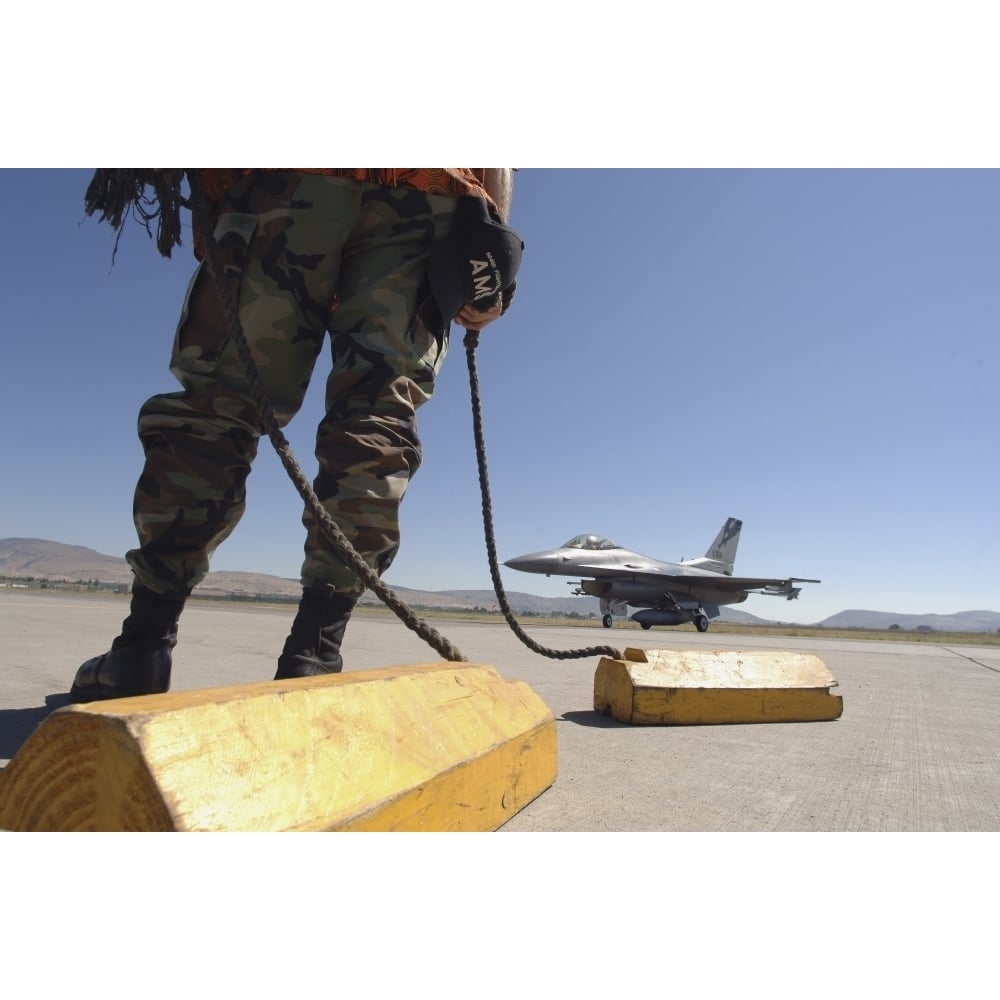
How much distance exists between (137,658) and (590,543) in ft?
60.8

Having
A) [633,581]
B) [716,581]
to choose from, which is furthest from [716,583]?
[633,581]

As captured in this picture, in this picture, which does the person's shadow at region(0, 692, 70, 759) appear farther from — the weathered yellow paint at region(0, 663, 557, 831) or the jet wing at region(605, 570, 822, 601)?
the jet wing at region(605, 570, 822, 601)

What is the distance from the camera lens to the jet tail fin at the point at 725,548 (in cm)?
2773

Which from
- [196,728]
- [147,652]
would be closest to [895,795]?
[196,728]

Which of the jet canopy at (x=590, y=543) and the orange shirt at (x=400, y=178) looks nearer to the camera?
the orange shirt at (x=400, y=178)

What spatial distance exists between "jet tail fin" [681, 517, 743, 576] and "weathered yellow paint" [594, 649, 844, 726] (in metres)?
26.8

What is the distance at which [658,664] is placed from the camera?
1.82 meters

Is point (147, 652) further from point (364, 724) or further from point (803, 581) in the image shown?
point (803, 581)

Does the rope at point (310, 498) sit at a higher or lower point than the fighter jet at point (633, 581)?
higher

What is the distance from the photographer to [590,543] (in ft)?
63.8

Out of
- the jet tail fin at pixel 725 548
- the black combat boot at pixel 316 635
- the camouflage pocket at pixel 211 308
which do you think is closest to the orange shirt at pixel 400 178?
the camouflage pocket at pixel 211 308

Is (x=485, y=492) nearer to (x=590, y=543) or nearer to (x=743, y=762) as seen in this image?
(x=743, y=762)

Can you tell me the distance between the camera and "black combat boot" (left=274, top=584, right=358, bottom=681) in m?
1.31

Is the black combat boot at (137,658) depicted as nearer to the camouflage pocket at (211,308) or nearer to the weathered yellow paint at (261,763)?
the camouflage pocket at (211,308)
